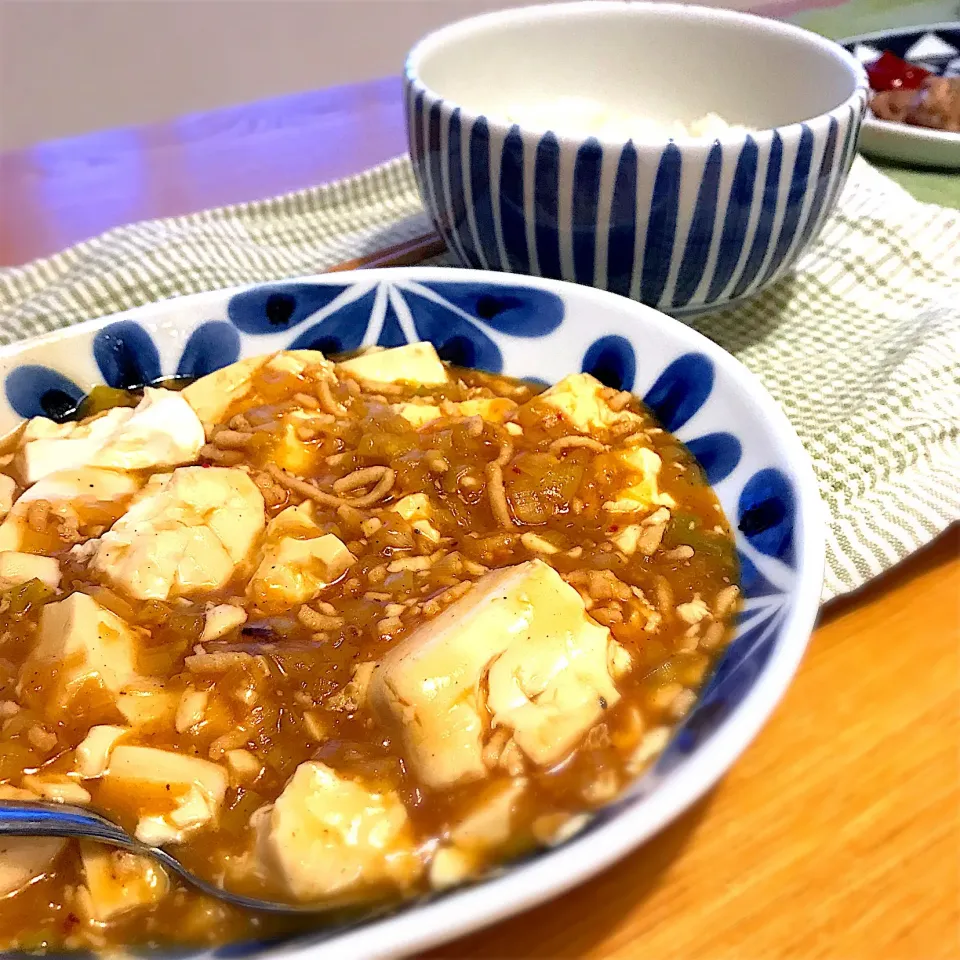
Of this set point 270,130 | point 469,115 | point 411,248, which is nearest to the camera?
point 469,115

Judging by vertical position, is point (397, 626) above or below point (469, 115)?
below

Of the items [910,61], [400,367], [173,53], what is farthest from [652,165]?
[173,53]

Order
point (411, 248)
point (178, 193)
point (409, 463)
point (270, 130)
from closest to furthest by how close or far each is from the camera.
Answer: point (409, 463), point (411, 248), point (178, 193), point (270, 130)

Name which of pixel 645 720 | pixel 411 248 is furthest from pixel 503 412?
pixel 411 248

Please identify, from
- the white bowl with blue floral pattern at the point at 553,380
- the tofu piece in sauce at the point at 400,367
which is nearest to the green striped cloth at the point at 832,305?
the white bowl with blue floral pattern at the point at 553,380

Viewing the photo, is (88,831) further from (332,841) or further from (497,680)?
(497,680)

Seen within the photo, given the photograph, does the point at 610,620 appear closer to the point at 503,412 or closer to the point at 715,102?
the point at 503,412

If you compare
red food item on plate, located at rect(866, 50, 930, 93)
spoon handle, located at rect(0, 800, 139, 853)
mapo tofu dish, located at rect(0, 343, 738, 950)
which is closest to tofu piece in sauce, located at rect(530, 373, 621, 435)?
mapo tofu dish, located at rect(0, 343, 738, 950)

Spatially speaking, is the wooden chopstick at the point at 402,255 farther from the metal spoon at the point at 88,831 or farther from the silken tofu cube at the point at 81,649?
the metal spoon at the point at 88,831
